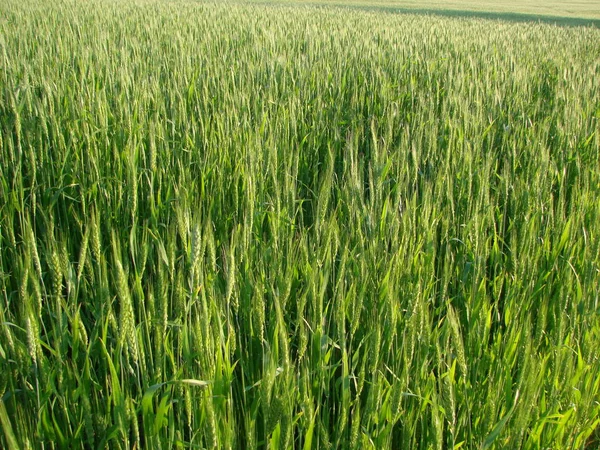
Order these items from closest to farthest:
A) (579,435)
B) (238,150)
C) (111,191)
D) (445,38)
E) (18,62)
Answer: (579,435) → (111,191) → (238,150) → (18,62) → (445,38)

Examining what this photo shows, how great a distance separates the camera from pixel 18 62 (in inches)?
109

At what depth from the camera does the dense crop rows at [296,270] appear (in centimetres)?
81

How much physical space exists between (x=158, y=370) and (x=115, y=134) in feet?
4.33

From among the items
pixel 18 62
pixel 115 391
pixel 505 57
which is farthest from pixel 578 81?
pixel 115 391

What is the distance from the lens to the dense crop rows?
0.81m

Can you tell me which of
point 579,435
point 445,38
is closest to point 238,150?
point 579,435

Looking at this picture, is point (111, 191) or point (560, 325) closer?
Result: point (560, 325)

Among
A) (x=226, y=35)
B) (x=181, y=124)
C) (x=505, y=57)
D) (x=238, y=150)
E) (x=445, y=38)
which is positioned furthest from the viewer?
(x=445, y=38)

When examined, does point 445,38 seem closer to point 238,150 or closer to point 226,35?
point 226,35

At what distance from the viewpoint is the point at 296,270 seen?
1266 millimetres

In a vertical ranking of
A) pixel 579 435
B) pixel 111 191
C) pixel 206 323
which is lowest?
pixel 579 435

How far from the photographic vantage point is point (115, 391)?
2.61ft

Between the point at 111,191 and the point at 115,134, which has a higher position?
the point at 115,134

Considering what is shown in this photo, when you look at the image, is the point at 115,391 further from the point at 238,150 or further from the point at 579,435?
the point at 238,150
